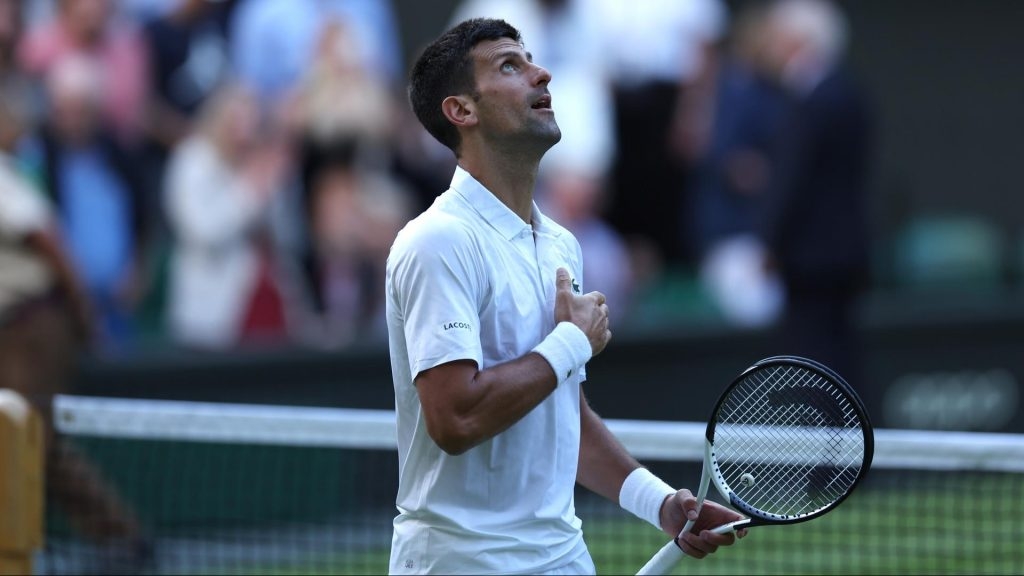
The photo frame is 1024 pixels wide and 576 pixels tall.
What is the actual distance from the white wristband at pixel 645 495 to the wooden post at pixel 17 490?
1.54 metres

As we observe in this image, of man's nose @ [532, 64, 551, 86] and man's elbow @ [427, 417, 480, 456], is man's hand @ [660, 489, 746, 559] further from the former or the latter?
man's nose @ [532, 64, 551, 86]

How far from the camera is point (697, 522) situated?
11.7ft

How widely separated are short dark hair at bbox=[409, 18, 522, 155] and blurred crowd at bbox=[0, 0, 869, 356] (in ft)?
15.0

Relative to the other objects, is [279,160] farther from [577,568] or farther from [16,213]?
[577,568]

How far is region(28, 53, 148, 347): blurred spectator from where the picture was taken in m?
8.70

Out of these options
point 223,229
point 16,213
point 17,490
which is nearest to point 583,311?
point 17,490

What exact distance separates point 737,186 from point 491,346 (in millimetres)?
7954

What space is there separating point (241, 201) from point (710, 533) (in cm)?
602

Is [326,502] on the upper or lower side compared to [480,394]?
lower

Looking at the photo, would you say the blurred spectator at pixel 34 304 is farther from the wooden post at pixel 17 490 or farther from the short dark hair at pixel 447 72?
the short dark hair at pixel 447 72

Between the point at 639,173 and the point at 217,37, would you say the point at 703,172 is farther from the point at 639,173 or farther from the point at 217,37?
the point at 217,37

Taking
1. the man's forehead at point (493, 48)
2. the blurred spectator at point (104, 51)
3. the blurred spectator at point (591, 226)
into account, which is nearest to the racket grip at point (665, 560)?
the man's forehead at point (493, 48)

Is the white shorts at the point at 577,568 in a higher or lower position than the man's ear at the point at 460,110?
lower

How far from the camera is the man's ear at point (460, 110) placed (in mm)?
3580
